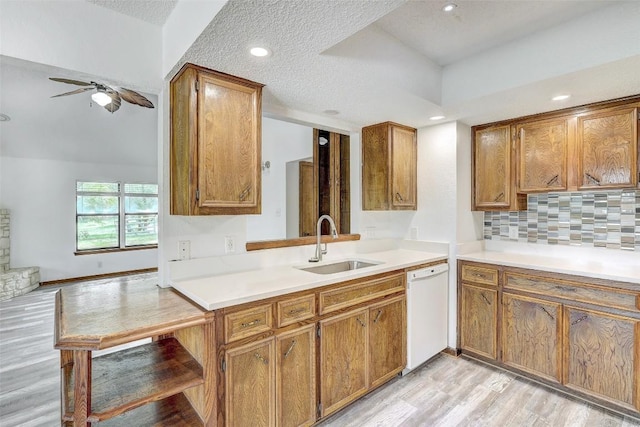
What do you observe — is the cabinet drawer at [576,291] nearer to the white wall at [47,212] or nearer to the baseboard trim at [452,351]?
the baseboard trim at [452,351]

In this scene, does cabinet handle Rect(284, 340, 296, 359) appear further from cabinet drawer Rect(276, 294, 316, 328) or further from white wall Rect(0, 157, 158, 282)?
white wall Rect(0, 157, 158, 282)

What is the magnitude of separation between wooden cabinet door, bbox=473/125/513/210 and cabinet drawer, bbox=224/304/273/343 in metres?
2.39

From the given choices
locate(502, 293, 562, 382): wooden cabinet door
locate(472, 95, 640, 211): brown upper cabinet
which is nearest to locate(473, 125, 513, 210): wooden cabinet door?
locate(472, 95, 640, 211): brown upper cabinet

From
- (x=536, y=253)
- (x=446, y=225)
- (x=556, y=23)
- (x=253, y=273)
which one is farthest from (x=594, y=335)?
(x=253, y=273)

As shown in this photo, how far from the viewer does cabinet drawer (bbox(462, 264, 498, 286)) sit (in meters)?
2.59

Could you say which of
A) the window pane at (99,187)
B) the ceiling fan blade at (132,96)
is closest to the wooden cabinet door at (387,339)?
the ceiling fan blade at (132,96)

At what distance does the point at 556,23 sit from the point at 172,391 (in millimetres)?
2934

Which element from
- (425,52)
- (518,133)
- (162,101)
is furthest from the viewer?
(518,133)

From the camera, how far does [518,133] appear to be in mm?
2727

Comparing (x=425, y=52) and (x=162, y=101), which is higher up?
(x=425, y=52)

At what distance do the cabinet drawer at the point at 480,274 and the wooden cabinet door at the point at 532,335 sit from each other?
0.16 metres

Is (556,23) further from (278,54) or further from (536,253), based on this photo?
(536,253)

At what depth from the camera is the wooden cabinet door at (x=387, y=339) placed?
2.19 m

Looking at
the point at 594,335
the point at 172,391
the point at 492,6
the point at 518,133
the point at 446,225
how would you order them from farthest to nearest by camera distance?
the point at 446,225 < the point at 518,133 < the point at 594,335 < the point at 492,6 < the point at 172,391
